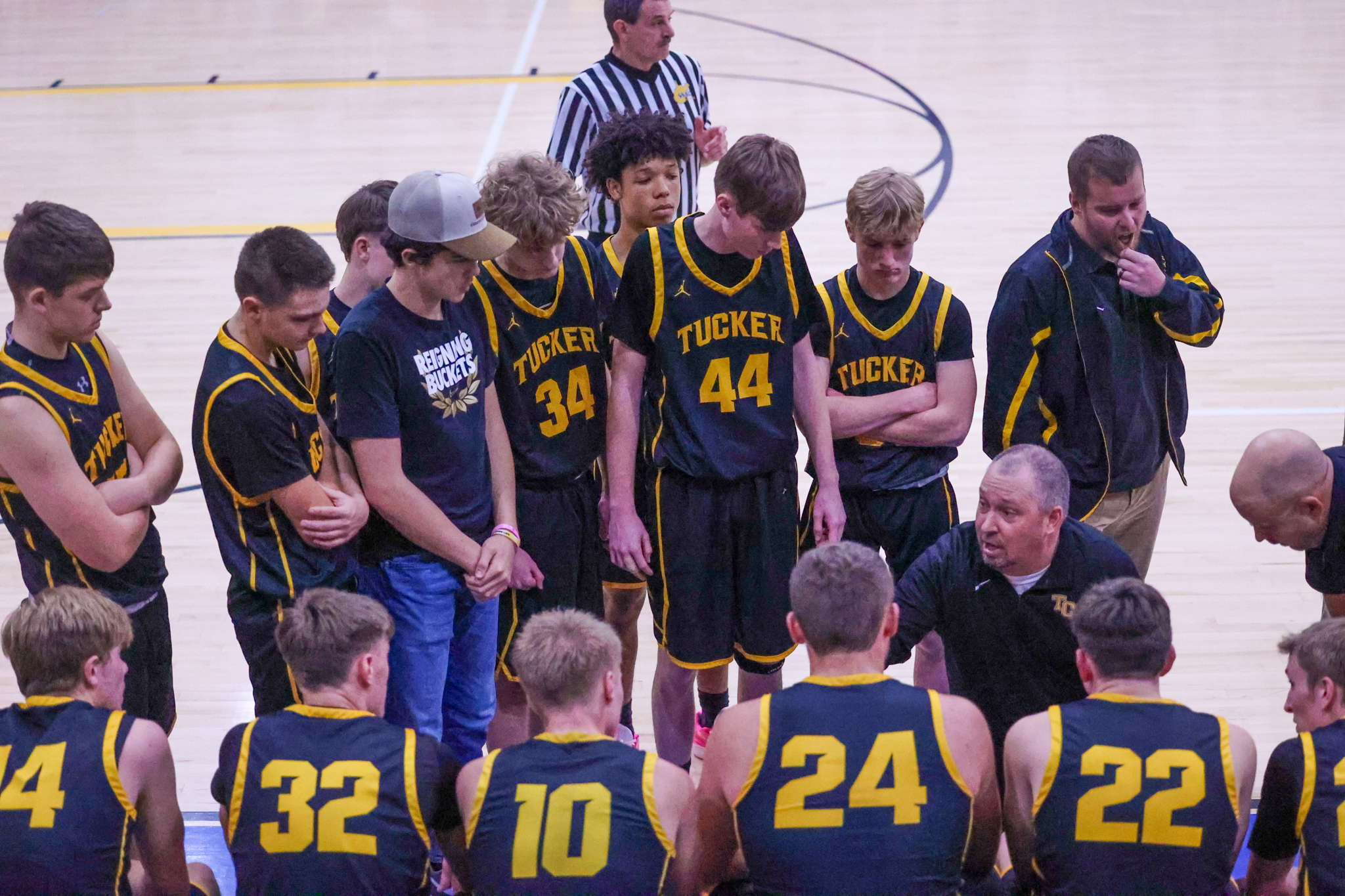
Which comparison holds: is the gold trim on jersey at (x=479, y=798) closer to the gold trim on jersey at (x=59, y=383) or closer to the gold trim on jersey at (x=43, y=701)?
the gold trim on jersey at (x=43, y=701)

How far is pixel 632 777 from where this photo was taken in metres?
2.98

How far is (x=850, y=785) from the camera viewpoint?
2967 millimetres

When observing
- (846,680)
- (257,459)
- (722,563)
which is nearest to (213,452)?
(257,459)

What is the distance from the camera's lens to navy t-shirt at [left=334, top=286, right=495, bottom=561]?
3.79 metres

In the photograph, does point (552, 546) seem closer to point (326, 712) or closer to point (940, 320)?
point (326, 712)

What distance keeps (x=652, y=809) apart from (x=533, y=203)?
1.92m

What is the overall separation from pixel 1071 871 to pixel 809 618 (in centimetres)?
83

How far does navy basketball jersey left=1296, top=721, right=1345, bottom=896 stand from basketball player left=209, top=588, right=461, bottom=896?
2.02 m

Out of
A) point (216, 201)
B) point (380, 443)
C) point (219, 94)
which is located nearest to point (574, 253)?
point (380, 443)

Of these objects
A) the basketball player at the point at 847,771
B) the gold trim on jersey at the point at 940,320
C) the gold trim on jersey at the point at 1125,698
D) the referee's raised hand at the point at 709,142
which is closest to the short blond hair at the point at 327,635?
the basketball player at the point at 847,771

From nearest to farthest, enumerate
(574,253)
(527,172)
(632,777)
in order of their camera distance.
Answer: (632,777) → (527,172) → (574,253)

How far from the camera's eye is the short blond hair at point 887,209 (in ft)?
14.2

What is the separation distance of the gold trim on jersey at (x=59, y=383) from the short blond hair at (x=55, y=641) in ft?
2.24

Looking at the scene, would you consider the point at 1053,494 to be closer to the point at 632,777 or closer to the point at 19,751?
the point at 632,777
